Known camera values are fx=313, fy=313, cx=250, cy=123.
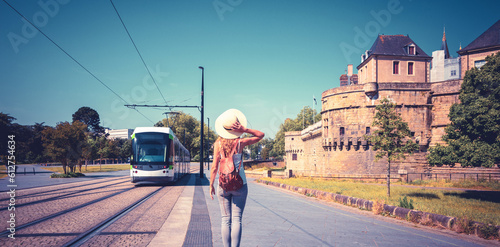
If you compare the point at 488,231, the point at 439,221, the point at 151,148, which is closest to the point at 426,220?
the point at 439,221

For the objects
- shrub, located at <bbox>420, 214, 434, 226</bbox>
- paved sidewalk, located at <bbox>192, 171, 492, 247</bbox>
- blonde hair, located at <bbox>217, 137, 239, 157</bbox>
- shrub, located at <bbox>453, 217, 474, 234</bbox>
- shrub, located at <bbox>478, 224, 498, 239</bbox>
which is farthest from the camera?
shrub, located at <bbox>420, 214, 434, 226</bbox>

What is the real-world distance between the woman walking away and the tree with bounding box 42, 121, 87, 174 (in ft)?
81.0

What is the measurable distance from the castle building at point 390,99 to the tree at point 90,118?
7118 centimetres

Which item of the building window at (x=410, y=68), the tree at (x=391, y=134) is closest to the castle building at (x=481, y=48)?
the building window at (x=410, y=68)

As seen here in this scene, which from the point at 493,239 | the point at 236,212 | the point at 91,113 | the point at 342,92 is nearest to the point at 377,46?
the point at 342,92

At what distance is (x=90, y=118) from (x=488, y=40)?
296 ft

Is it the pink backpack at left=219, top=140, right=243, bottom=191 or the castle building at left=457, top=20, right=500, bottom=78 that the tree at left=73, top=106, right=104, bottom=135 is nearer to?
the castle building at left=457, top=20, right=500, bottom=78

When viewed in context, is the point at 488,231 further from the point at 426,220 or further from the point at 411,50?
the point at 411,50

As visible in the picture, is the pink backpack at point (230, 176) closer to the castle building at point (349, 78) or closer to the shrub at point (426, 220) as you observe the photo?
the shrub at point (426, 220)

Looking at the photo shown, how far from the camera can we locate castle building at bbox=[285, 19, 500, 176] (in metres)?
31.8

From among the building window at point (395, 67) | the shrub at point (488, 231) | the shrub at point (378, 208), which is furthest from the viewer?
the building window at point (395, 67)

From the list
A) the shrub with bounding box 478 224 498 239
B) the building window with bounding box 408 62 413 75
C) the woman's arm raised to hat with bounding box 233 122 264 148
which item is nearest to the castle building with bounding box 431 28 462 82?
the building window with bounding box 408 62 413 75

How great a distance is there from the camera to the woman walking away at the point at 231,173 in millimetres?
3738

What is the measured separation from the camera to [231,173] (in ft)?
12.3
